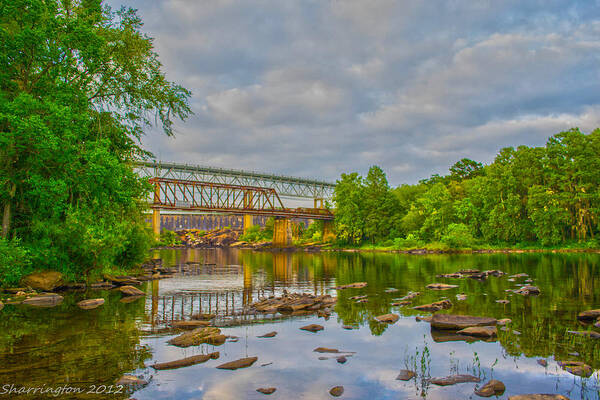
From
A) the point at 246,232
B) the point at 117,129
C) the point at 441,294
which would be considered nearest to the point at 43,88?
the point at 117,129

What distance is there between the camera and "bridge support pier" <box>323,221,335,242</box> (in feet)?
409

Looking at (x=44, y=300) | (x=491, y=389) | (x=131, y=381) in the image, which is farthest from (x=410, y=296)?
(x=44, y=300)

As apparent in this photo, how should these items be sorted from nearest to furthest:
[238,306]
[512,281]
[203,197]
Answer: [238,306]
[512,281]
[203,197]

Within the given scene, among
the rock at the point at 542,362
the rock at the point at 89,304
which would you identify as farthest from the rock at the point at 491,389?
the rock at the point at 89,304

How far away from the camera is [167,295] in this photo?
2488cm

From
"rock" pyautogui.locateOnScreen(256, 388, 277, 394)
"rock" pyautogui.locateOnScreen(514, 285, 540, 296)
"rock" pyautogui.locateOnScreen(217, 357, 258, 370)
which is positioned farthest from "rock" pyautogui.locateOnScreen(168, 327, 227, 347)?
"rock" pyautogui.locateOnScreen(514, 285, 540, 296)

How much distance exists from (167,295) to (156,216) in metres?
95.2

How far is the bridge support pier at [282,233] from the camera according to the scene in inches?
4788

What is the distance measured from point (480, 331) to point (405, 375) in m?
4.80

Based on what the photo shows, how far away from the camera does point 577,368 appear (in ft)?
31.7

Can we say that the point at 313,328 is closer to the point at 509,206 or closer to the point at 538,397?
the point at 538,397

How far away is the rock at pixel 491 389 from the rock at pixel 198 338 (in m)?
7.93

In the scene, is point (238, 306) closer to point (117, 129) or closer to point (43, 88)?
point (117, 129)

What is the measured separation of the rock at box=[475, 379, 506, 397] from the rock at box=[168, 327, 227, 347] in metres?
7.93
